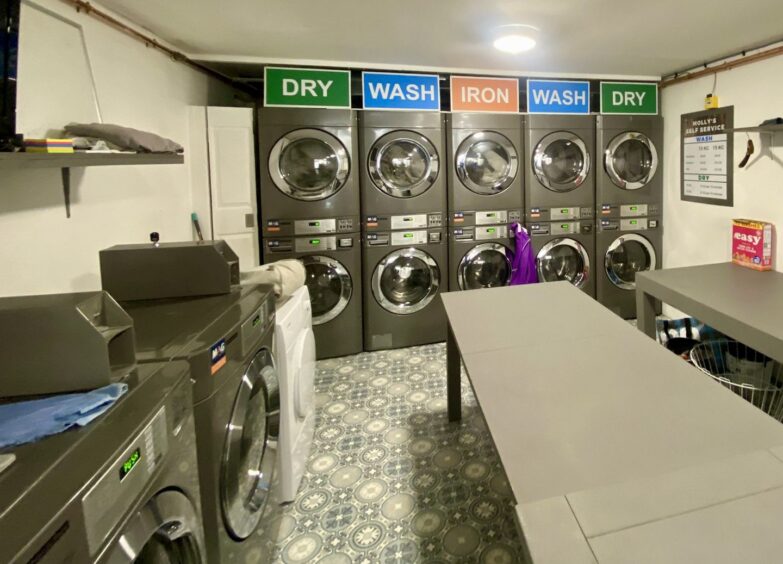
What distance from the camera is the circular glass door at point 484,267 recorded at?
3.52 m

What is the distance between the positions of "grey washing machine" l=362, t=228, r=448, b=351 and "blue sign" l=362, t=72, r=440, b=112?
929 mm

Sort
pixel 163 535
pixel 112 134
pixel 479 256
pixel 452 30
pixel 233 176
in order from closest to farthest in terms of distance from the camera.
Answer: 1. pixel 163 535
2. pixel 112 134
3. pixel 452 30
4. pixel 233 176
5. pixel 479 256

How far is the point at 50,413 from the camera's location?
28.5 inches

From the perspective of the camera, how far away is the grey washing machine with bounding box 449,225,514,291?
11.4 ft

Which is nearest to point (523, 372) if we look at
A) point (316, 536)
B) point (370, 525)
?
point (370, 525)

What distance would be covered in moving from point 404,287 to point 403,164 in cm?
96

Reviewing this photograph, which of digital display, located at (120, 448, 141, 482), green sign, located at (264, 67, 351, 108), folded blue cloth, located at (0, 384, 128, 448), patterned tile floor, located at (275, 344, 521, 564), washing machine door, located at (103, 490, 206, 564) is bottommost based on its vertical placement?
patterned tile floor, located at (275, 344, 521, 564)

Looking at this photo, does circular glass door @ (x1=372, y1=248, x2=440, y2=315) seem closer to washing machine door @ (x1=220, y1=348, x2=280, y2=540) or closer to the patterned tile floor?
the patterned tile floor

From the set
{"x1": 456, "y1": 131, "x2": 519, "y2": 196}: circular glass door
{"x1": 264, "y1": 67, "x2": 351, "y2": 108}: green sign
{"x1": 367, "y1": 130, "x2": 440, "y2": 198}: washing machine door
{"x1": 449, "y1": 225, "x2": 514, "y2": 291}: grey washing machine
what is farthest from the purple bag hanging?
{"x1": 264, "y1": 67, "x2": 351, "y2": 108}: green sign

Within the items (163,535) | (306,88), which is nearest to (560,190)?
(306,88)

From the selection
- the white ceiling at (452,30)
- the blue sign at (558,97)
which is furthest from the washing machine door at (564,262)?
the white ceiling at (452,30)

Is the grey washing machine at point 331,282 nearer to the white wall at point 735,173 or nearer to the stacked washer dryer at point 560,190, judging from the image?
the stacked washer dryer at point 560,190

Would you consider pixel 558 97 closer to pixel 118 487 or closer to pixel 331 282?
pixel 331 282

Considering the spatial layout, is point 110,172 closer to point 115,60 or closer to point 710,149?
point 115,60
